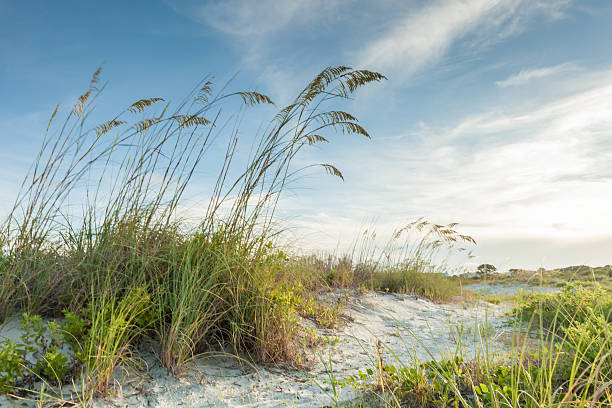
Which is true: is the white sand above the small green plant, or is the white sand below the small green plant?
below

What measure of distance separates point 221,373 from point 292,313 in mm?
804

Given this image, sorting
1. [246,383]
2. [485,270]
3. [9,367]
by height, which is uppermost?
[485,270]

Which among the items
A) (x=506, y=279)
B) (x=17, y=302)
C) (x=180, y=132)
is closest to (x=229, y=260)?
(x=180, y=132)

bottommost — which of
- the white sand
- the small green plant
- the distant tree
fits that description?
the white sand

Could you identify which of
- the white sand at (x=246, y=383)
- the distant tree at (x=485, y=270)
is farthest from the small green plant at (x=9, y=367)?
the distant tree at (x=485, y=270)

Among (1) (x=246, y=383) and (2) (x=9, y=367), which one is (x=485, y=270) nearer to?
(1) (x=246, y=383)

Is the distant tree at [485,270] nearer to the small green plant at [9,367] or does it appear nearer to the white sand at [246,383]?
the white sand at [246,383]

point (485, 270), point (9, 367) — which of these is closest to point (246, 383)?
point (9, 367)

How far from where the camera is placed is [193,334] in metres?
3.38

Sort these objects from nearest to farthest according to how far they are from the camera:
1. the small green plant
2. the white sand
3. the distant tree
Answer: the small green plant < the white sand < the distant tree

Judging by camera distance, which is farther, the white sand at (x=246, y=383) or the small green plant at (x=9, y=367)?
the white sand at (x=246, y=383)

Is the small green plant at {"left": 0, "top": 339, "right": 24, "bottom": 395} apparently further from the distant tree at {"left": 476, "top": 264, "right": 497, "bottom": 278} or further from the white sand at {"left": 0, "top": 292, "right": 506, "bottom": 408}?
the distant tree at {"left": 476, "top": 264, "right": 497, "bottom": 278}

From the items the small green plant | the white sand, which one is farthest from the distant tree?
the small green plant

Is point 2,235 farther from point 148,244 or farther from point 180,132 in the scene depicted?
point 180,132
